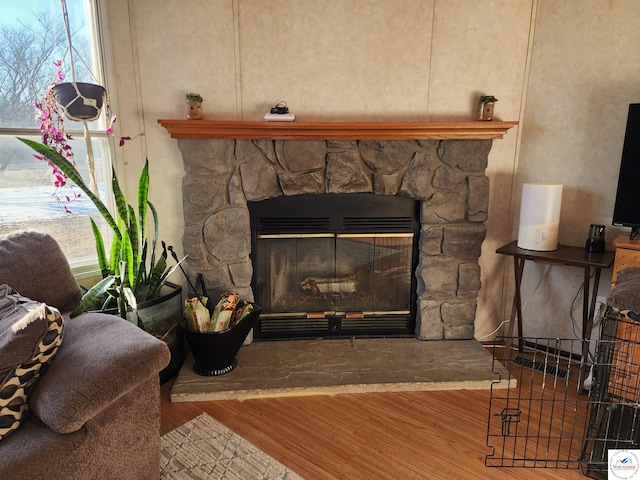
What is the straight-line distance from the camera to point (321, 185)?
2506 mm

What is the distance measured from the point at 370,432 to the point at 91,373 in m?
1.27

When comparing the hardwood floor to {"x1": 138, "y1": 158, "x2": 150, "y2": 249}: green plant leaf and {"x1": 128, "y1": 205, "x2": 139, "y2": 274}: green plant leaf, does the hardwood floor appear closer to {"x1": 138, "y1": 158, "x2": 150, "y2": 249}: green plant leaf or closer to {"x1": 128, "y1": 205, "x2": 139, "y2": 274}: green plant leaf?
{"x1": 128, "y1": 205, "x2": 139, "y2": 274}: green plant leaf

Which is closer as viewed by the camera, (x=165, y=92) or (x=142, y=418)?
(x=142, y=418)

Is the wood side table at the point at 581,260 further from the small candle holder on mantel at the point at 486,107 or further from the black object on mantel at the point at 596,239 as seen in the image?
the small candle holder on mantel at the point at 486,107

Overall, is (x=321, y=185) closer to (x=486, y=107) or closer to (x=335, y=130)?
(x=335, y=130)

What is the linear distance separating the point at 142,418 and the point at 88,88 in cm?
138

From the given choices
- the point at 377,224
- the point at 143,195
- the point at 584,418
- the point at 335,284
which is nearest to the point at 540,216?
the point at 377,224

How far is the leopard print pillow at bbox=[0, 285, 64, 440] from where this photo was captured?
124cm

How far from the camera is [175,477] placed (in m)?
1.68

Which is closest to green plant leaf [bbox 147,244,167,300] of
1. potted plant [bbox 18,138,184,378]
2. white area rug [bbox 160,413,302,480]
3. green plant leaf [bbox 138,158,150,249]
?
potted plant [bbox 18,138,184,378]

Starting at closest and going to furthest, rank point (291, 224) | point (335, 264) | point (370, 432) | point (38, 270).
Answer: point (38, 270), point (370, 432), point (291, 224), point (335, 264)

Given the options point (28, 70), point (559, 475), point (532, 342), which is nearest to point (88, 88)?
point (28, 70)

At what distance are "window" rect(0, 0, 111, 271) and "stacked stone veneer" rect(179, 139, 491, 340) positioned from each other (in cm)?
60

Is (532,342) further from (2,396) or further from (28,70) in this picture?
(28,70)
